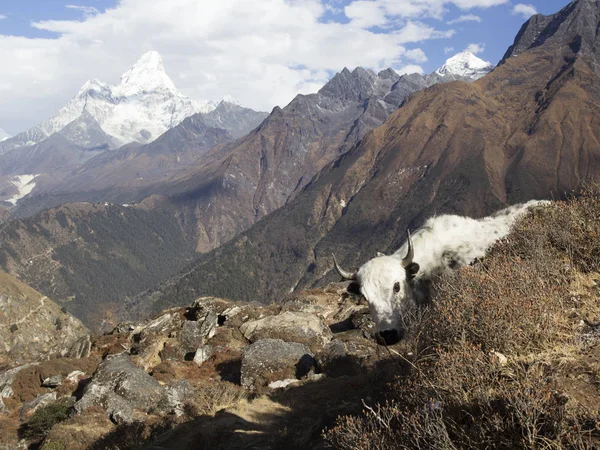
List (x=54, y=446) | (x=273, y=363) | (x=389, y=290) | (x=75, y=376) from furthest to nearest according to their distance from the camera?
(x=75, y=376), (x=273, y=363), (x=54, y=446), (x=389, y=290)

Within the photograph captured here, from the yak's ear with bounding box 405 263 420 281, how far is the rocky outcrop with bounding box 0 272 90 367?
5295 cm

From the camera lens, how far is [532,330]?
707 cm

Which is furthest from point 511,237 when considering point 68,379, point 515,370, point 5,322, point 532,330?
point 5,322

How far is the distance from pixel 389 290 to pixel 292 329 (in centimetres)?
1303

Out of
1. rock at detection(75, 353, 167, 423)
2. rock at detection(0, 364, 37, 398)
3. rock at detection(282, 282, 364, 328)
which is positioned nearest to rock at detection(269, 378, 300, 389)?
rock at detection(75, 353, 167, 423)

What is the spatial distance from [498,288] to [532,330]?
0.99 metres

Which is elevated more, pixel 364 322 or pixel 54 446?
pixel 54 446

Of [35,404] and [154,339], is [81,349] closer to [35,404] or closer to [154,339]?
[154,339]

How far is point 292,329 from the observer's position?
870 inches

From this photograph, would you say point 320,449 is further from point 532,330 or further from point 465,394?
point 532,330

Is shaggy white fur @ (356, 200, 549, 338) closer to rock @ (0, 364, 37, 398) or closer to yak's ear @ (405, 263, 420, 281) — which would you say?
yak's ear @ (405, 263, 420, 281)

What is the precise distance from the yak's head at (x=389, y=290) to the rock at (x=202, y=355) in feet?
49.5

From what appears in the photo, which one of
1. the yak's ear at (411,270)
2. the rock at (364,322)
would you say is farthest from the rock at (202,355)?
the yak's ear at (411,270)

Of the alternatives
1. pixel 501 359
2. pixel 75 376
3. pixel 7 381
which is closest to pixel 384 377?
pixel 501 359
